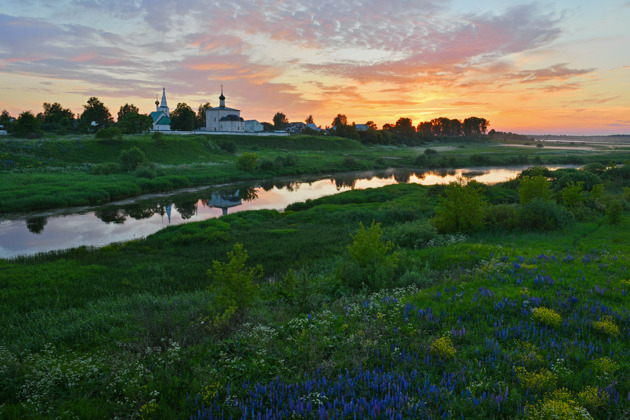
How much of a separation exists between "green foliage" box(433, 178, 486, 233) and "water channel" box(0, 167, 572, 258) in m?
20.8

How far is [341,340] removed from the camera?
6633 millimetres

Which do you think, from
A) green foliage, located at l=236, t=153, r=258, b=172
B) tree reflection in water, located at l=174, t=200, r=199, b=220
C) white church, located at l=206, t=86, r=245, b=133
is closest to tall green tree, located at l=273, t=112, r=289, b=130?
white church, located at l=206, t=86, r=245, b=133

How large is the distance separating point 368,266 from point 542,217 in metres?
13.0

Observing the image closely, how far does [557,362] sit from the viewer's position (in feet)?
17.7

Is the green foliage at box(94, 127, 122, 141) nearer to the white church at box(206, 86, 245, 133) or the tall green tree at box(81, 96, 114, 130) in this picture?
the tall green tree at box(81, 96, 114, 130)

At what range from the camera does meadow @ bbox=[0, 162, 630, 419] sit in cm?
481

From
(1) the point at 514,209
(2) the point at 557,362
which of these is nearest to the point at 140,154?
(1) the point at 514,209

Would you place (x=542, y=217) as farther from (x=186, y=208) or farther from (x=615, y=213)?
(x=186, y=208)

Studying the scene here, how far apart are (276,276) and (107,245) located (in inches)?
515

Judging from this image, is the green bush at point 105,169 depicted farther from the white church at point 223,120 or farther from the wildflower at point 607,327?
the white church at point 223,120

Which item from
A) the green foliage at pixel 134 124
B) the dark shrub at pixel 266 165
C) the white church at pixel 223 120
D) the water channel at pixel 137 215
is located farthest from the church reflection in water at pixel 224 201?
the white church at pixel 223 120

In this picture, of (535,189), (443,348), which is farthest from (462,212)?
(443,348)

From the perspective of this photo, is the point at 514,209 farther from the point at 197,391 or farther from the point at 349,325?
the point at 197,391

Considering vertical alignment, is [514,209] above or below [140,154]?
→ below
